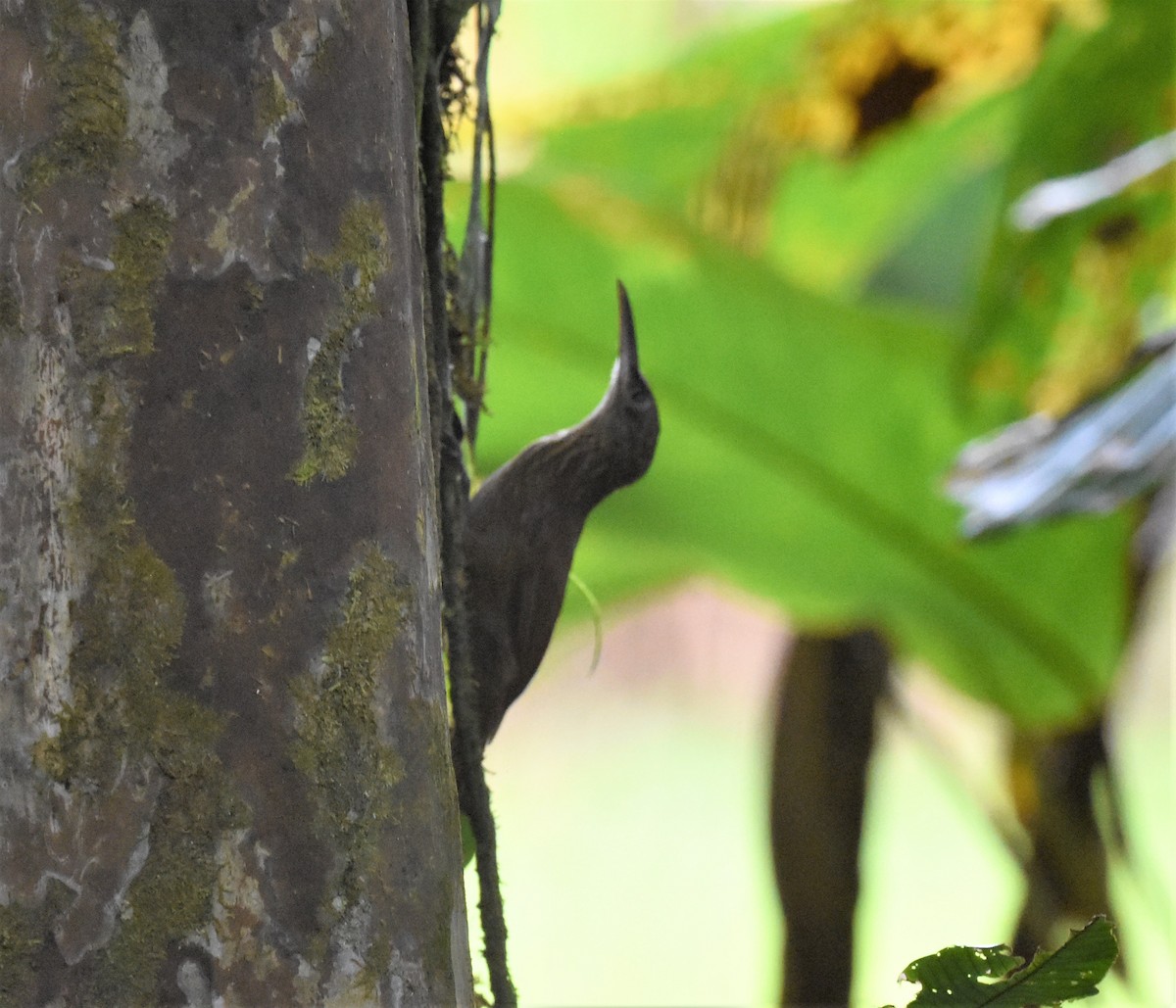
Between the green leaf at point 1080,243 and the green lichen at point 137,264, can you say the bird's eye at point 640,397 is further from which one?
the green leaf at point 1080,243

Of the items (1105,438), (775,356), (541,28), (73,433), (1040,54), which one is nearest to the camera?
(73,433)

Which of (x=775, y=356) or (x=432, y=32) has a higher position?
(x=775, y=356)

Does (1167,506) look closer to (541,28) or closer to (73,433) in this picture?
(73,433)

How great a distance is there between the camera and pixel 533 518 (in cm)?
34

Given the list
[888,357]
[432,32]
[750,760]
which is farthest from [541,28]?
[432,32]

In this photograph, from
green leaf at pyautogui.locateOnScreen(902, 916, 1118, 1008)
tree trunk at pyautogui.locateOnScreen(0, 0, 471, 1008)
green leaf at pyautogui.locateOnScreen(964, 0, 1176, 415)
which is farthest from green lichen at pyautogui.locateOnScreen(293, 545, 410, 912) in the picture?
green leaf at pyautogui.locateOnScreen(964, 0, 1176, 415)

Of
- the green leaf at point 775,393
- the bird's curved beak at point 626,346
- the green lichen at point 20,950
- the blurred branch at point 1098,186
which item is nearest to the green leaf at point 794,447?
the green leaf at point 775,393

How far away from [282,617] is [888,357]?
86 centimetres

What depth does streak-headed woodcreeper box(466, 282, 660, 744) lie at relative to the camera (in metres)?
0.34

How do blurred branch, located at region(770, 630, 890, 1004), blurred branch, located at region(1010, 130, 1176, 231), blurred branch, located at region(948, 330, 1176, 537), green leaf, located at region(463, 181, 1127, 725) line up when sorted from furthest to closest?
1. blurred branch, located at region(770, 630, 890, 1004)
2. green leaf, located at region(463, 181, 1127, 725)
3. blurred branch, located at region(1010, 130, 1176, 231)
4. blurred branch, located at region(948, 330, 1176, 537)

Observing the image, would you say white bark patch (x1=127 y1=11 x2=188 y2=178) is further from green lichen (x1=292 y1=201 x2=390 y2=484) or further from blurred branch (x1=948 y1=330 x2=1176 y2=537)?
blurred branch (x1=948 y1=330 x2=1176 y2=537)

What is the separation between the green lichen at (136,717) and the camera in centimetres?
27

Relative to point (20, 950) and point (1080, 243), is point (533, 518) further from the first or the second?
point (1080, 243)

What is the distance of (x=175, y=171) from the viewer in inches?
10.9
